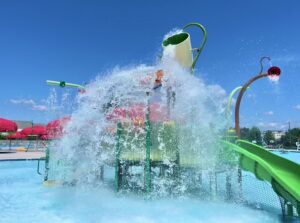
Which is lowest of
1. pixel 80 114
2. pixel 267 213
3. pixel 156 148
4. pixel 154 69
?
pixel 267 213

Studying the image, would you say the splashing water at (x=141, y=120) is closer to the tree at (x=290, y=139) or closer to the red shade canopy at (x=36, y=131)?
the red shade canopy at (x=36, y=131)

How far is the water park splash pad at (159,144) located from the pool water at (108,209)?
353 millimetres

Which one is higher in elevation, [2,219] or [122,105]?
[122,105]

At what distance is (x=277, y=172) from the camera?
204 inches

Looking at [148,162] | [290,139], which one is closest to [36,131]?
[148,162]

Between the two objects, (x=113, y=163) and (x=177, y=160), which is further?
(x=113, y=163)

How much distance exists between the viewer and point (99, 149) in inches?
258

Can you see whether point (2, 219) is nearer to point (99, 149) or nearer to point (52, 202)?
point (52, 202)

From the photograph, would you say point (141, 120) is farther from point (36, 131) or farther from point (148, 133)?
point (36, 131)

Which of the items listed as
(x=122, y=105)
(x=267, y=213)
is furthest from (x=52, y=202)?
Answer: (x=267, y=213)

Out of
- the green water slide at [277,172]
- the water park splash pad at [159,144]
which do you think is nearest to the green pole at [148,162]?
the water park splash pad at [159,144]

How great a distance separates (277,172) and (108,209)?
2736 mm

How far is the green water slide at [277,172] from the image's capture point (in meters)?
4.36

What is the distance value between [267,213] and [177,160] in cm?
173
